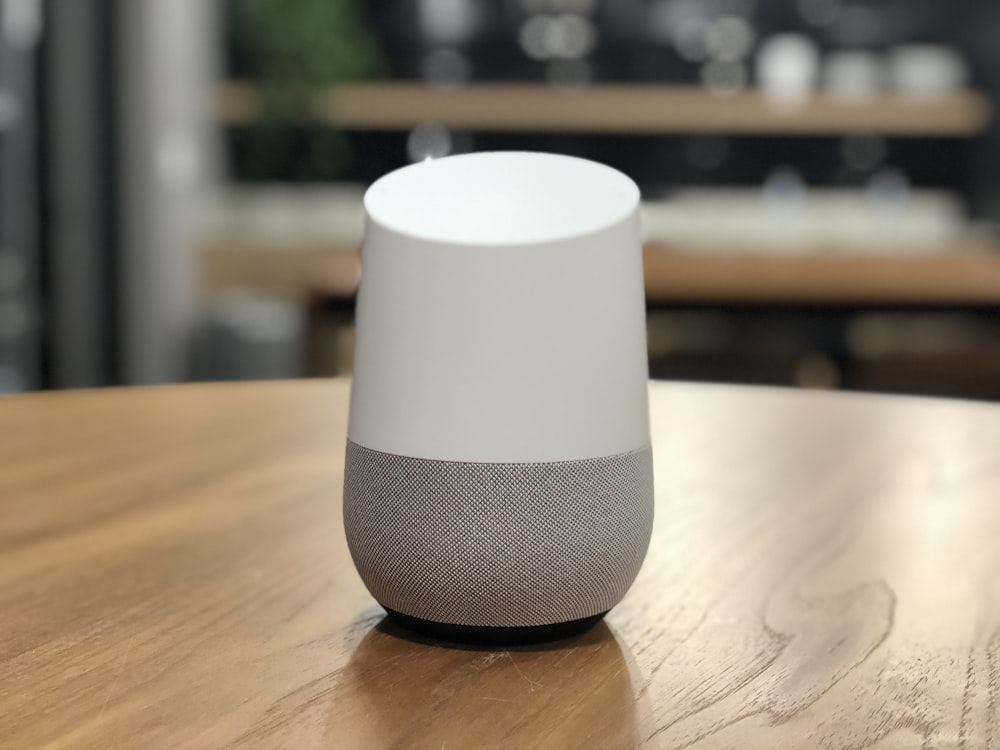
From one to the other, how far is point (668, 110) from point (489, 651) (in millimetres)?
4491

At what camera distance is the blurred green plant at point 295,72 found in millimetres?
4805

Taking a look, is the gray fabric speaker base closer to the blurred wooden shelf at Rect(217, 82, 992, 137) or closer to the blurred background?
the blurred background

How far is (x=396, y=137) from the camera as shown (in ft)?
16.9

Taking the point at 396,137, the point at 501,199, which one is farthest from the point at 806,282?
the point at 396,137

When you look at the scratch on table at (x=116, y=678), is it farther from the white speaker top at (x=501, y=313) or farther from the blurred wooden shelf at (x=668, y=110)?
the blurred wooden shelf at (x=668, y=110)

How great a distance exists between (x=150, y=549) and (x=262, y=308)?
12.9ft

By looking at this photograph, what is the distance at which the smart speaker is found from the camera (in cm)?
40

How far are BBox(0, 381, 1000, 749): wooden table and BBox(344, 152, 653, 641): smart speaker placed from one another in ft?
0.10

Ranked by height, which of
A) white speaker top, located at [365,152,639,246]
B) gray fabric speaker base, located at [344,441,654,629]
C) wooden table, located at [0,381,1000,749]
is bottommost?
wooden table, located at [0,381,1000,749]

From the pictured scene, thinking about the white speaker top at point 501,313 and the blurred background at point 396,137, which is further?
the blurred background at point 396,137

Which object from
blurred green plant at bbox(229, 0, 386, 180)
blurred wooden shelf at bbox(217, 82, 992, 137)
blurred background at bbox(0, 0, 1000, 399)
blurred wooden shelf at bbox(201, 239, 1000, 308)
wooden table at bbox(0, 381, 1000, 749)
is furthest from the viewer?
blurred green plant at bbox(229, 0, 386, 180)

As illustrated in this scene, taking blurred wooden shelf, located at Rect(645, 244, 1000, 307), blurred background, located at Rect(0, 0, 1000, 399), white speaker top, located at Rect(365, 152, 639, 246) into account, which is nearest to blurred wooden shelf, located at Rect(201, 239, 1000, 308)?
blurred wooden shelf, located at Rect(645, 244, 1000, 307)

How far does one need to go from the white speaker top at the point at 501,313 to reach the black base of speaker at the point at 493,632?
67 millimetres

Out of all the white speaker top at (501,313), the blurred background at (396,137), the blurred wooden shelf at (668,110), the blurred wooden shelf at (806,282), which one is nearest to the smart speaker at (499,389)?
the white speaker top at (501,313)
